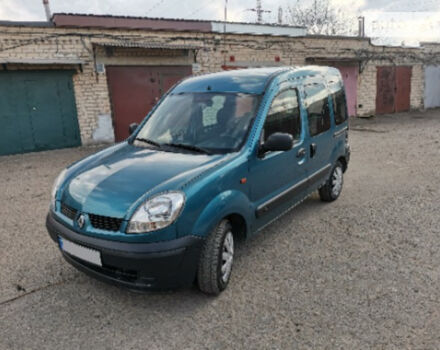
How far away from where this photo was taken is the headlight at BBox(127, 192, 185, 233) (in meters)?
2.35

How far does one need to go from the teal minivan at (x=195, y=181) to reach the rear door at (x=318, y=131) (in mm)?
24

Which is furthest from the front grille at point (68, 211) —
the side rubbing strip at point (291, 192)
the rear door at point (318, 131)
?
the rear door at point (318, 131)

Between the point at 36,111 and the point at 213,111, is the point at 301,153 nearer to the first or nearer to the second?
the point at 213,111

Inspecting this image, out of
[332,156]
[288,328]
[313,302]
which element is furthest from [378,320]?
[332,156]

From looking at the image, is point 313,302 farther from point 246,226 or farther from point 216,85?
point 216,85

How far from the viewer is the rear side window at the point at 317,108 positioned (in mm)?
4043

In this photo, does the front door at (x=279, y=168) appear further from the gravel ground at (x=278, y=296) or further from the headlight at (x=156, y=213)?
the headlight at (x=156, y=213)

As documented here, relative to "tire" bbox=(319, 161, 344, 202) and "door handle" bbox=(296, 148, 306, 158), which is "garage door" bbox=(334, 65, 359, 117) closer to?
"tire" bbox=(319, 161, 344, 202)

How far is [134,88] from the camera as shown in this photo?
1142cm

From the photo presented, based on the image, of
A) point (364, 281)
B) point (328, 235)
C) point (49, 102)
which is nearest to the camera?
point (364, 281)

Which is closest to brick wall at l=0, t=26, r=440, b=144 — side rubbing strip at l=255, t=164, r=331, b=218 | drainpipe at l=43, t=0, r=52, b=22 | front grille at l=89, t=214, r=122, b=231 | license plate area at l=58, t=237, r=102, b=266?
side rubbing strip at l=255, t=164, r=331, b=218

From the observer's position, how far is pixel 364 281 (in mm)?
3018

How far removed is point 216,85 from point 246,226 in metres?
1.58

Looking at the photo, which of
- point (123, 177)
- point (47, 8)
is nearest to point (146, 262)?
point (123, 177)
